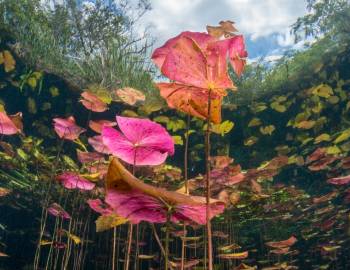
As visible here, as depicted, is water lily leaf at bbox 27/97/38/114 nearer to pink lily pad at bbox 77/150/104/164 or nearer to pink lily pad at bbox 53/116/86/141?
pink lily pad at bbox 77/150/104/164

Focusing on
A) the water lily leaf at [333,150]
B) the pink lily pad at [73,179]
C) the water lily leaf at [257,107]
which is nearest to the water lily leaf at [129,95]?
the pink lily pad at [73,179]

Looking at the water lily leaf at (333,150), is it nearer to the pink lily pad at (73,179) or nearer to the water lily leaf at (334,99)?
the water lily leaf at (334,99)

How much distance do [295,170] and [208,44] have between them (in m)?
7.63

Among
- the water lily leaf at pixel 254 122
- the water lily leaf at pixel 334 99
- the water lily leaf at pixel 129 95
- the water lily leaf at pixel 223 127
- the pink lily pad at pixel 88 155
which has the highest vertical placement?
the water lily leaf at pixel 334 99

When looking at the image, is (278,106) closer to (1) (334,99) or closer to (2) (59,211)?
(1) (334,99)

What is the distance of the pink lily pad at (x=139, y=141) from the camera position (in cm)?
137

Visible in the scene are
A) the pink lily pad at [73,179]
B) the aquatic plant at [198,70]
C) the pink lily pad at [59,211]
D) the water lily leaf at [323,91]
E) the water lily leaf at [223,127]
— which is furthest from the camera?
the water lily leaf at [323,91]

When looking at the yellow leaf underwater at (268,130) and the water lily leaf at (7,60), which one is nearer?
the water lily leaf at (7,60)

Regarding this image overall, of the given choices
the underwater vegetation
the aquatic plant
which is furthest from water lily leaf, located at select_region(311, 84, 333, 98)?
the aquatic plant

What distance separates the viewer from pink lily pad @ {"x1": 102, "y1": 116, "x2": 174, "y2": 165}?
4.49 ft

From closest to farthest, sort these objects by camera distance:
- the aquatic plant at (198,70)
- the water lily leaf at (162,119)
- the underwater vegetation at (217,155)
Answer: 1. the aquatic plant at (198,70)
2. the underwater vegetation at (217,155)
3. the water lily leaf at (162,119)

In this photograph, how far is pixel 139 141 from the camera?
148 centimetres

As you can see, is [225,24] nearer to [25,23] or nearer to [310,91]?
[310,91]

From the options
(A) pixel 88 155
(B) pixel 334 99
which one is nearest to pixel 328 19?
(B) pixel 334 99
